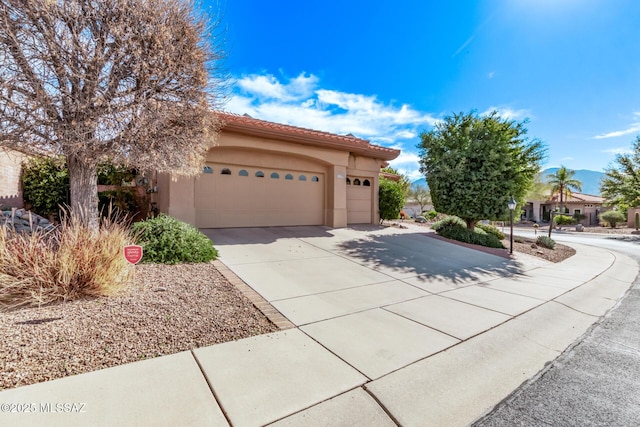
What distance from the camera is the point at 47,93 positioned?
15.5ft

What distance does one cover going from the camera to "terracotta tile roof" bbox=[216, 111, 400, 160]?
9.73 m

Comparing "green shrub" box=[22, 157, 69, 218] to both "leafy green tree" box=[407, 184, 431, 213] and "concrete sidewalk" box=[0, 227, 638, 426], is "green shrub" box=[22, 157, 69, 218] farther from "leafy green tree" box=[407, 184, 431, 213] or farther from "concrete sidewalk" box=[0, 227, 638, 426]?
"leafy green tree" box=[407, 184, 431, 213]

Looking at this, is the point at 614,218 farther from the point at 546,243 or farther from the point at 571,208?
the point at 546,243

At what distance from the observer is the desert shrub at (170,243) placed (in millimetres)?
6145

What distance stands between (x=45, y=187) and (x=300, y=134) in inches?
328

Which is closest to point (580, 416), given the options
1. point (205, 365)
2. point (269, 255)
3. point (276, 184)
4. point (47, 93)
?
point (205, 365)

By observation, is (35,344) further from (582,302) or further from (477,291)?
(582,302)

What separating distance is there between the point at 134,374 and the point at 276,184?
9600 millimetres

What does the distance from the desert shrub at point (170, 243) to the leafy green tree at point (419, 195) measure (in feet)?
121

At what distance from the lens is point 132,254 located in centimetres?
430

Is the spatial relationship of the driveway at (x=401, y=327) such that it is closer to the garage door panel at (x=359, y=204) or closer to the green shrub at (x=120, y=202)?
the green shrub at (x=120, y=202)

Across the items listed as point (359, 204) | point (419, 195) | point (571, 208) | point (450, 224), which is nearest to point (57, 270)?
point (359, 204)

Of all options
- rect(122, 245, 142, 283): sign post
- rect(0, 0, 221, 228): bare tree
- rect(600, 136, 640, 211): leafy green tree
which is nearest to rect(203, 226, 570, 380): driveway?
rect(122, 245, 142, 283): sign post

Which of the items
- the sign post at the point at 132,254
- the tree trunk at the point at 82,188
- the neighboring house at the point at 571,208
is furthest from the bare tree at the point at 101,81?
the neighboring house at the point at 571,208
